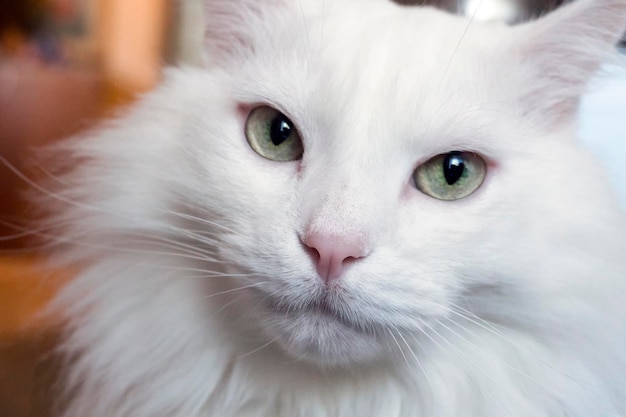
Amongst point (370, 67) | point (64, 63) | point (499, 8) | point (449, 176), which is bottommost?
point (449, 176)

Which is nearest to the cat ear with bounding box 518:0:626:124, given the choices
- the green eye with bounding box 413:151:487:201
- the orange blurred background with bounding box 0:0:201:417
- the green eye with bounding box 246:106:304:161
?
the green eye with bounding box 413:151:487:201

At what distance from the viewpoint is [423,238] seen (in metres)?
0.72

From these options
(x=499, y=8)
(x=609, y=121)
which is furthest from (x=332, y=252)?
(x=499, y=8)

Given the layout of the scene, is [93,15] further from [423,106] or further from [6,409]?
[423,106]

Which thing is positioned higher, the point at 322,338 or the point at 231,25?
the point at 231,25

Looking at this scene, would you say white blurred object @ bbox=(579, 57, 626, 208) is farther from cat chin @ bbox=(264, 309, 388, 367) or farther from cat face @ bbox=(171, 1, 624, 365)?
cat chin @ bbox=(264, 309, 388, 367)

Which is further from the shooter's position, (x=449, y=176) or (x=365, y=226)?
(x=449, y=176)

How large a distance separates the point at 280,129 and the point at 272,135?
18 millimetres

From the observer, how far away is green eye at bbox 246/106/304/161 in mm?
838

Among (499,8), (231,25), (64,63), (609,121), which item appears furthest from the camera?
(64,63)

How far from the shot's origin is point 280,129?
2.75 feet

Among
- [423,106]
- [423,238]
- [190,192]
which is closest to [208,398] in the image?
[190,192]

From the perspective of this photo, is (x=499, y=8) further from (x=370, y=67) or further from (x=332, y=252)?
(x=332, y=252)

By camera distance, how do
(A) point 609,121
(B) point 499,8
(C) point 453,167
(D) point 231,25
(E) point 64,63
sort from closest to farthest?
(C) point 453,167 < (D) point 231,25 < (A) point 609,121 < (B) point 499,8 < (E) point 64,63
